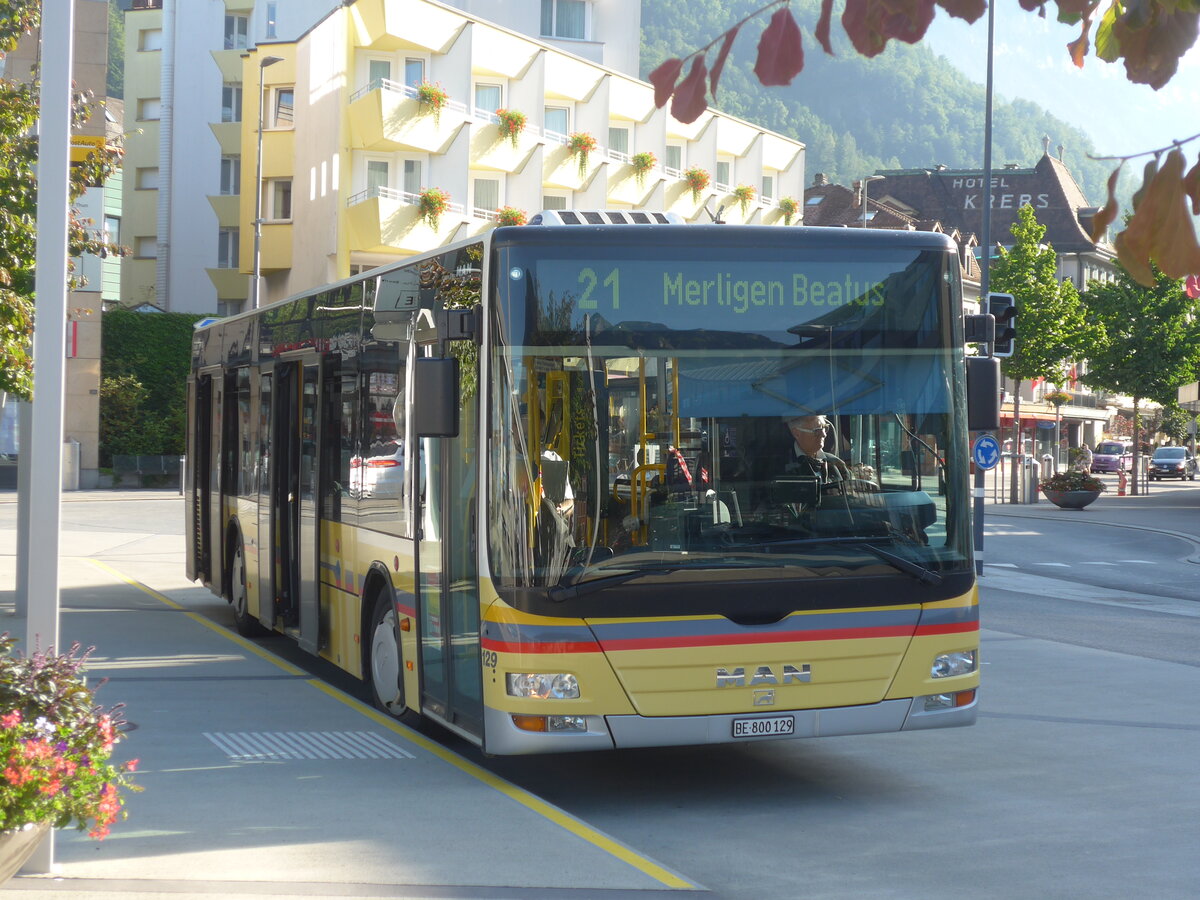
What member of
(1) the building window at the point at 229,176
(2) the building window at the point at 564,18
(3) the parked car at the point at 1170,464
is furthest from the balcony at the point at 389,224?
(3) the parked car at the point at 1170,464

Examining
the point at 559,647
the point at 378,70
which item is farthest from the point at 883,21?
the point at 378,70

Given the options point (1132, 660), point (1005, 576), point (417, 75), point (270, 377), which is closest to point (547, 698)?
point (270, 377)

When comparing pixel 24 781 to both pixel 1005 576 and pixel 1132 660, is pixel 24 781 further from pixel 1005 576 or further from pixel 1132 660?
pixel 1005 576

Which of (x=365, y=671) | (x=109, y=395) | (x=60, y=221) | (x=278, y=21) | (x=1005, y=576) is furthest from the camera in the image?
(x=278, y=21)

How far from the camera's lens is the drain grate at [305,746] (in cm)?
846

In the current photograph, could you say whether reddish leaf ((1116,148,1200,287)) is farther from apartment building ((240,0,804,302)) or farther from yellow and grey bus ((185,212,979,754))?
apartment building ((240,0,804,302))

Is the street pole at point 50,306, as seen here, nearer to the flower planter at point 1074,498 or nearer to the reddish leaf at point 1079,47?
the reddish leaf at point 1079,47

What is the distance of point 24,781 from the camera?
521 cm

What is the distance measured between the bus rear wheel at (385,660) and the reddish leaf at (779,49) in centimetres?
695

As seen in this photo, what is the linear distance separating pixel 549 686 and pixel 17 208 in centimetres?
838

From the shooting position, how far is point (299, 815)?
7062 millimetres

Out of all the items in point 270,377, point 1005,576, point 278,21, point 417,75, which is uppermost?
point 278,21

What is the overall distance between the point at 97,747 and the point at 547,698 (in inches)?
94.1

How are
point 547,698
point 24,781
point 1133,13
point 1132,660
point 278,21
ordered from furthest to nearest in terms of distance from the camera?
point 278,21 < point 1132,660 < point 547,698 < point 24,781 < point 1133,13
